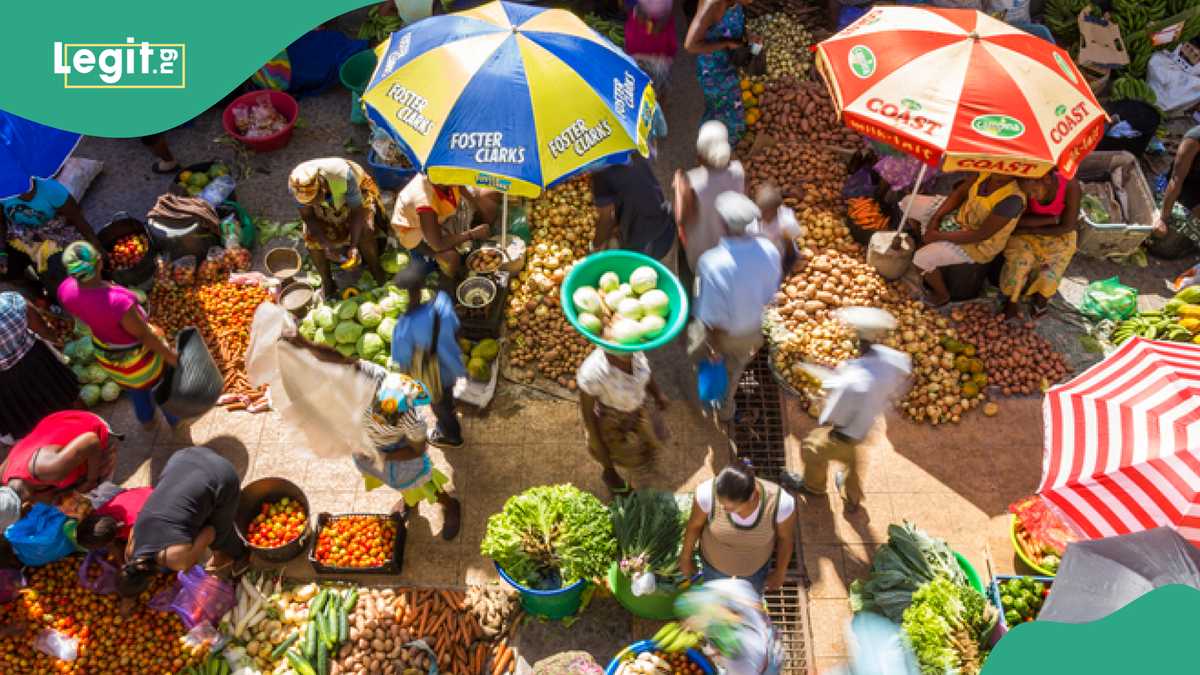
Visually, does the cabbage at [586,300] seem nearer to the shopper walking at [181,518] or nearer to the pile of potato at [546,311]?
the pile of potato at [546,311]

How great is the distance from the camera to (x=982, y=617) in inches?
205

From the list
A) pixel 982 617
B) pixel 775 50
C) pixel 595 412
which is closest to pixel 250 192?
pixel 595 412

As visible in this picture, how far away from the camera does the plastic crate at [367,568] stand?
5945mm

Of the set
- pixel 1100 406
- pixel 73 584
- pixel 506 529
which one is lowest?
pixel 73 584

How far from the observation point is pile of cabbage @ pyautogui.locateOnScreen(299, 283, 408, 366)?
280 inches

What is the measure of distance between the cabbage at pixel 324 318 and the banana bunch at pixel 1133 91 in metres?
8.65

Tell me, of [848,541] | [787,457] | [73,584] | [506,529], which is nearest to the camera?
[506,529]

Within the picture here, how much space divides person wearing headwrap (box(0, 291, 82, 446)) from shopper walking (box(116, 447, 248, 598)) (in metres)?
1.80

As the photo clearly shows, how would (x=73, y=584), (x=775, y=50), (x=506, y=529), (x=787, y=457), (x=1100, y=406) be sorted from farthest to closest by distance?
(x=775, y=50), (x=787, y=457), (x=73, y=584), (x=506, y=529), (x=1100, y=406)

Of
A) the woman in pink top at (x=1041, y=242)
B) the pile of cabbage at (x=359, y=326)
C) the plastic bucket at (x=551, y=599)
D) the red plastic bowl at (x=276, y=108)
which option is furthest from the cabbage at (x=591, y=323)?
the red plastic bowl at (x=276, y=108)

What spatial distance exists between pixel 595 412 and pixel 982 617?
9.21ft

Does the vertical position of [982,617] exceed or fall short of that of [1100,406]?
it falls short

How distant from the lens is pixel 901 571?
5.68 m

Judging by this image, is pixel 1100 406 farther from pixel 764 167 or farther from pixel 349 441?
pixel 349 441
